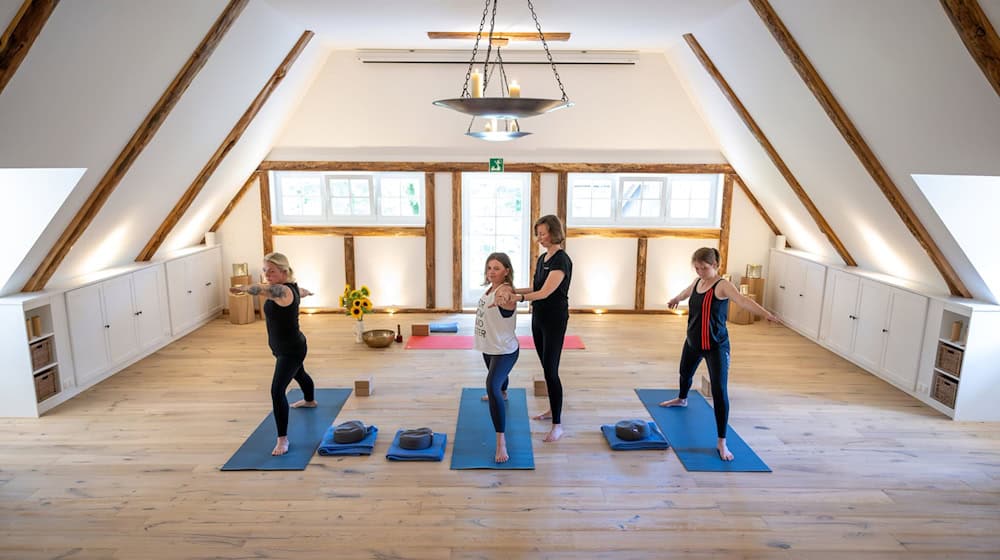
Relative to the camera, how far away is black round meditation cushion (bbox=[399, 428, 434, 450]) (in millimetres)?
4145

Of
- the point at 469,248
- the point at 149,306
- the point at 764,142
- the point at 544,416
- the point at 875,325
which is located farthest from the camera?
the point at 469,248

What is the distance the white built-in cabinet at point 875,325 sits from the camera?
5320 millimetres

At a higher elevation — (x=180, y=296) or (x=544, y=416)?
(x=180, y=296)

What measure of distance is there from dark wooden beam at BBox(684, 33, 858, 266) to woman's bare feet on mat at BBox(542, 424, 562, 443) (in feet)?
12.2

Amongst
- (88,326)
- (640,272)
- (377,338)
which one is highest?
(640,272)

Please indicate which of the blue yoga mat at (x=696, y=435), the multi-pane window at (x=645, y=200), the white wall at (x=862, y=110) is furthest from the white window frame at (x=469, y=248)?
the blue yoga mat at (x=696, y=435)

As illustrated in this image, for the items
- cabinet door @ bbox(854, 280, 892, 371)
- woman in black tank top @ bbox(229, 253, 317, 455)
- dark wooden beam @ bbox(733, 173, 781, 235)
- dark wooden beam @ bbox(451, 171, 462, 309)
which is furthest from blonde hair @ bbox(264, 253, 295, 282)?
dark wooden beam @ bbox(733, 173, 781, 235)

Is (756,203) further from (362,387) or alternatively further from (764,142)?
(362,387)

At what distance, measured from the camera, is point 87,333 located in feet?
17.4

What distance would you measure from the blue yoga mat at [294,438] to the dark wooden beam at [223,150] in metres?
2.57

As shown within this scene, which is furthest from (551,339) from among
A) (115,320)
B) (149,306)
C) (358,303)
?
(149,306)

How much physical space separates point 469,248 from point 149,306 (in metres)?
3.80

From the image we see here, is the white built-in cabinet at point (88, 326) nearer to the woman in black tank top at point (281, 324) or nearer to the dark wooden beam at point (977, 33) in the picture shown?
the woman in black tank top at point (281, 324)

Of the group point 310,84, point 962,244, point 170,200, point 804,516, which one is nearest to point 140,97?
point 170,200
